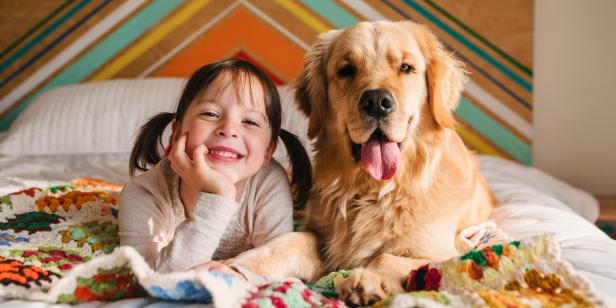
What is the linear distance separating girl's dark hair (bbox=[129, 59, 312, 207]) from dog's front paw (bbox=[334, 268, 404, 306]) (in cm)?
56

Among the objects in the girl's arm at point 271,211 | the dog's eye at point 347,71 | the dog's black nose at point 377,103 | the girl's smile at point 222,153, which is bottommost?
the girl's arm at point 271,211

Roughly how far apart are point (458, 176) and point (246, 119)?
60cm

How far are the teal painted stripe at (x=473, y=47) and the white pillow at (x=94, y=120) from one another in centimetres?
102

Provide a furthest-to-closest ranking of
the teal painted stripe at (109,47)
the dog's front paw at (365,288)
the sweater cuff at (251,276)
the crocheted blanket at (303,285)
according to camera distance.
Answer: the teal painted stripe at (109,47)
the sweater cuff at (251,276)
the dog's front paw at (365,288)
the crocheted blanket at (303,285)

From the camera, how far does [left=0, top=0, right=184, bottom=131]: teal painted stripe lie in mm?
3443

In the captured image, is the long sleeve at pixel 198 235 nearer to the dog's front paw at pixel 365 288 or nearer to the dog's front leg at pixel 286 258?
the dog's front leg at pixel 286 258

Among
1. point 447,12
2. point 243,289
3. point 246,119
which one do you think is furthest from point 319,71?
point 447,12

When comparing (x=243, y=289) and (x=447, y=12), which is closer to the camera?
(x=243, y=289)

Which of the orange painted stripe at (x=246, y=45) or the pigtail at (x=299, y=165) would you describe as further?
the orange painted stripe at (x=246, y=45)

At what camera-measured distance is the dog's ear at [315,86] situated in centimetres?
156

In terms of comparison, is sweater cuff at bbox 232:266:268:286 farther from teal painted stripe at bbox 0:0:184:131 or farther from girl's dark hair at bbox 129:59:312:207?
teal painted stripe at bbox 0:0:184:131

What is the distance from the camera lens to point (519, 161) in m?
3.27

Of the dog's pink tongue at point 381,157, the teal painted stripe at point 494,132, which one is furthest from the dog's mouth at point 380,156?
the teal painted stripe at point 494,132

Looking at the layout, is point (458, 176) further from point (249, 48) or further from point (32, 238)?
point (249, 48)
